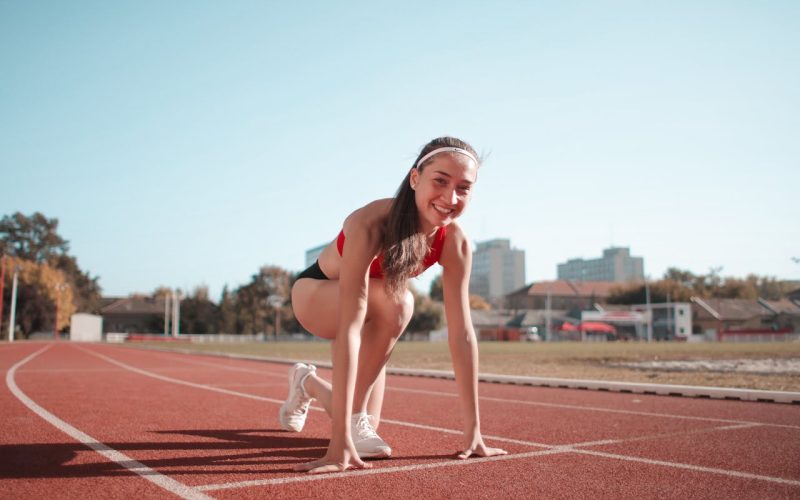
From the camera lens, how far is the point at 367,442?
12.4 ft

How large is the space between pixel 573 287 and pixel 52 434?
417 feet

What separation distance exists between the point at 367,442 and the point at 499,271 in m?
184

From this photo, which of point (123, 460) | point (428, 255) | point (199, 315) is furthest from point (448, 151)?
point (199, 315)

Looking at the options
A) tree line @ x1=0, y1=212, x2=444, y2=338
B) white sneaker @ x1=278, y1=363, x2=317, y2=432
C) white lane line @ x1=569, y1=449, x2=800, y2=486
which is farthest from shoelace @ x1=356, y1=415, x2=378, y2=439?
tree line @ x1=0, y1=212, x2=444, y2=338

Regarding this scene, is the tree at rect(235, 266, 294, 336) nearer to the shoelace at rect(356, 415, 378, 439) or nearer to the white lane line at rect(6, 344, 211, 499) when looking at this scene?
the white lane line at rect(6, 344, 211, 499)

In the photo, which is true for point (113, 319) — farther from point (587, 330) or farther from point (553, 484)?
point (553, 484)

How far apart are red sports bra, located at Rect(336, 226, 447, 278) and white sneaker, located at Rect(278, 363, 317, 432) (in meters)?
1.27

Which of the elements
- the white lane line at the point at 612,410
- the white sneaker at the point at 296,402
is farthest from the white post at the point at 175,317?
the white sneaker at the point at 296,402

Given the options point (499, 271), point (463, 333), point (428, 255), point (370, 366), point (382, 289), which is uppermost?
point (499, 271)

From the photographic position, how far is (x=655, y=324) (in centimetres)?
8831

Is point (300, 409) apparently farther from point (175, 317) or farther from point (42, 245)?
point (42, 245)

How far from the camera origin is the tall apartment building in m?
183

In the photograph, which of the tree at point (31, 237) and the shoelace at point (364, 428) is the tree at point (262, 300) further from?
the shoelace at point (364, 428)

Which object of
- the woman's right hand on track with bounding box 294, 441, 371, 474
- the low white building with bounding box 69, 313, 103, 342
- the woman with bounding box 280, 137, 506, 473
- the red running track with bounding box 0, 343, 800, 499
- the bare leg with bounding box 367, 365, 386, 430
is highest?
the woman with bounding box 280, 137, 506, 473
